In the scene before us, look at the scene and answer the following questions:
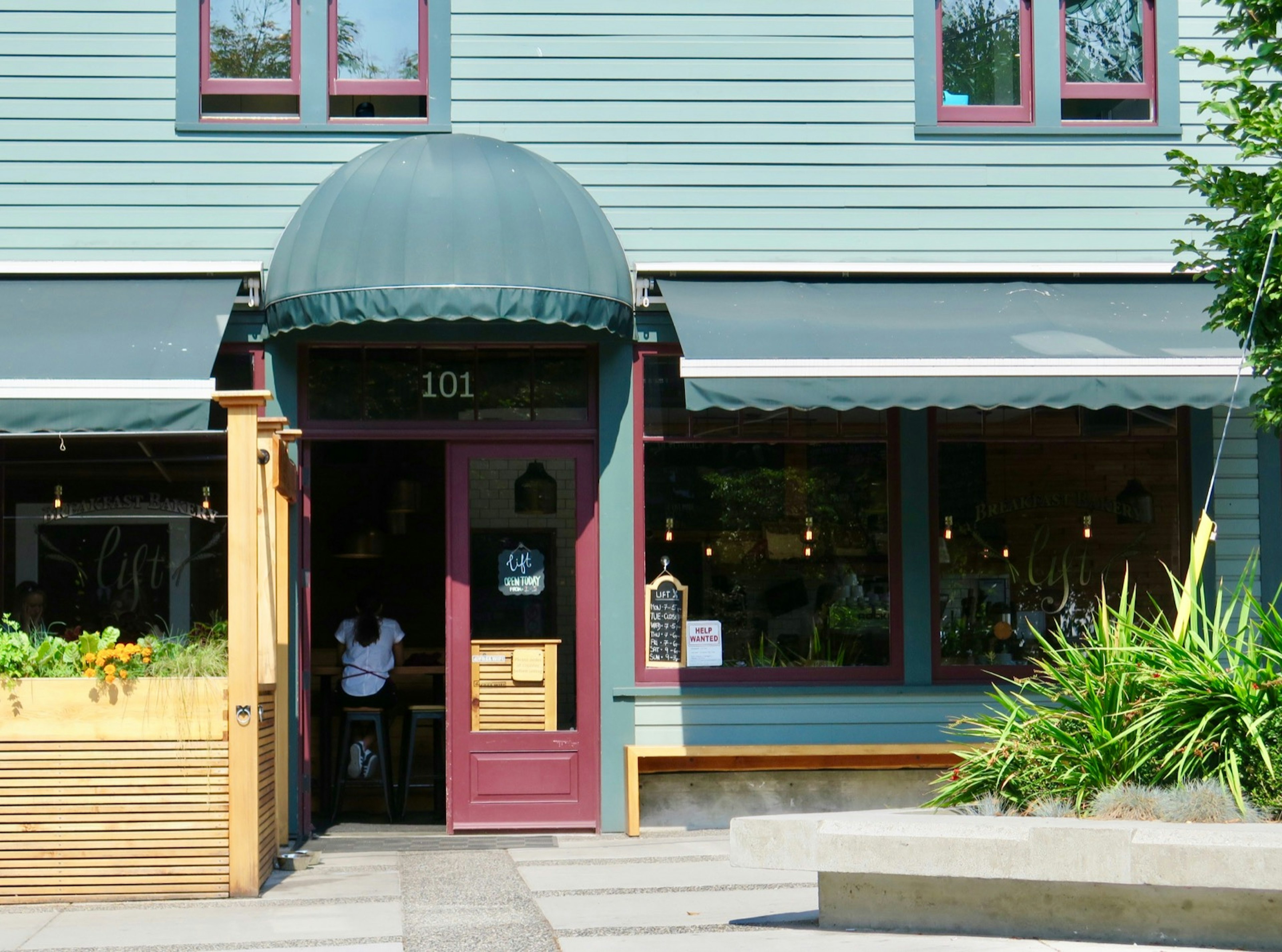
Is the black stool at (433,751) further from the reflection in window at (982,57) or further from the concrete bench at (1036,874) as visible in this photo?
the reflection in window at (982,57)

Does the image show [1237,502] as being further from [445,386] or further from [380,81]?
[380,81]

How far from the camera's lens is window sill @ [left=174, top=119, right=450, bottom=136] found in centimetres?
1021

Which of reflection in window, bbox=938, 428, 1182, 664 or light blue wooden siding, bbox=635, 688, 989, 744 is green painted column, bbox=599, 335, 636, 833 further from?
reflection in window, bbox=938, 428, 1182, 664

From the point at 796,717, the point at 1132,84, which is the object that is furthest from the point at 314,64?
the point at 1132,84

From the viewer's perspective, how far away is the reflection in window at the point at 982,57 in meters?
10.7

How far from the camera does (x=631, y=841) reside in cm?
991

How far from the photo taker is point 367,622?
11719 millimetres

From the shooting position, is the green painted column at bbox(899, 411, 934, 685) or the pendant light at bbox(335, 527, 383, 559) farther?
the pendant light at bbox(335, 527, 383, 559)

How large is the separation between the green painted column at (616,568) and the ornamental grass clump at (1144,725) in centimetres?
294

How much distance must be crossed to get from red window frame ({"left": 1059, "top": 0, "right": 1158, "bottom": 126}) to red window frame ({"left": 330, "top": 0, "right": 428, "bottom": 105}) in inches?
168

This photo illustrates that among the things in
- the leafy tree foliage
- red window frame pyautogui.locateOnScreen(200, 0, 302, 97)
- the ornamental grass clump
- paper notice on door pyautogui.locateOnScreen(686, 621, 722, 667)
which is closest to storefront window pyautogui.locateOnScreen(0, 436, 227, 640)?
red window frame pyautogui.locateOnScreen(200, 0, 302, 97)

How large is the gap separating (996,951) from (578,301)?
15.2 feet

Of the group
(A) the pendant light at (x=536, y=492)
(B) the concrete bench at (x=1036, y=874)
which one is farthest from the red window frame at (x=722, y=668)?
(B) the concrete bench at (x=1036, y=874)

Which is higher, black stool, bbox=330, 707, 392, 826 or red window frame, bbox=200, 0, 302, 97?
red window frame, bbox=200, 0, 302, 97
